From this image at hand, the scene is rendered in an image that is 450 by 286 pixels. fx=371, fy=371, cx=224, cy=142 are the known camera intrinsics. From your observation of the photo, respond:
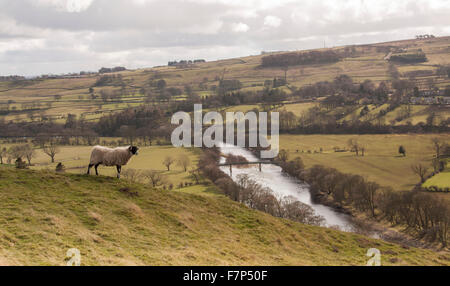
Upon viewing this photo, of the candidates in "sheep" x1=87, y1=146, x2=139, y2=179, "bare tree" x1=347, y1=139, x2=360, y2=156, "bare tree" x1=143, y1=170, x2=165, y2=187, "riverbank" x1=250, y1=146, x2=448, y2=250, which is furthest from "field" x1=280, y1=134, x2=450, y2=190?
"sheep" x1=87, y1=146, x2=139, y2=179

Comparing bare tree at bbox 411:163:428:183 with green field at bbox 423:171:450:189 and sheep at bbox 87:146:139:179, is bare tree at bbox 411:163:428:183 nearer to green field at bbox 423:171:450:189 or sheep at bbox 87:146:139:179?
green field at bbox 423:171:450:189

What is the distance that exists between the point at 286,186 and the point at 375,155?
28707 millimetres

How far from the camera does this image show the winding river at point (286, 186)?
202 feet

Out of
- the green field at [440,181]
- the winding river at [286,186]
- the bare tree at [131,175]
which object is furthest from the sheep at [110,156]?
the green field at [440,181]

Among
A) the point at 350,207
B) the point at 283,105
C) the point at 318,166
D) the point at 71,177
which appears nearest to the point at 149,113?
the point at 283,105

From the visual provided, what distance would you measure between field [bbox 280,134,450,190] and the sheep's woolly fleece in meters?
61.5

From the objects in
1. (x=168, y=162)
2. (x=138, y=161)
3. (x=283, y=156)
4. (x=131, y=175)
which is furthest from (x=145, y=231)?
(x=283, y=156)

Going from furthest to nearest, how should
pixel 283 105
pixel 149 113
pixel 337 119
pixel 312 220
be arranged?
pixel 283 105 → pixel 149 113 → pixel 337 119 → pixel 312 220

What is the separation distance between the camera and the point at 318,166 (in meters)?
83.4

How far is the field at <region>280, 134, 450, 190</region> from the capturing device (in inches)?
3127

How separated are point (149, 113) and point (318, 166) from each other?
82937 millimetres

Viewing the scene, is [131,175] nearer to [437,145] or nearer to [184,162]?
[184,162]

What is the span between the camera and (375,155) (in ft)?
306
